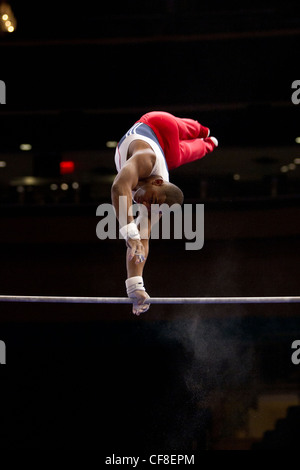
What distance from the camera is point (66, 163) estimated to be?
23.9 ft

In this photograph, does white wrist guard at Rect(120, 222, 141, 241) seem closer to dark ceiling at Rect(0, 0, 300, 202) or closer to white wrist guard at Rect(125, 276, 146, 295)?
white wrist guard at Rect(125, 276, 146, 295)

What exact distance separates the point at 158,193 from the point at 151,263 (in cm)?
342

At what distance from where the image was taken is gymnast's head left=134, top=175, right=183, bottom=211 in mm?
3047

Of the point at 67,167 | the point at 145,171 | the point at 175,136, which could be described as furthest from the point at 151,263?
the point at 145,171

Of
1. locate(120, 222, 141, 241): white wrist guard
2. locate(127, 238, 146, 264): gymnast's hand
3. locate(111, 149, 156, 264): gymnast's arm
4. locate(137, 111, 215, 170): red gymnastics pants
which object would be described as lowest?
locate(127, 238, 146, 264): gymnast's hand

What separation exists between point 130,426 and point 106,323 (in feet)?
3.06

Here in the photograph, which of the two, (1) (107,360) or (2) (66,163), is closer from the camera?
(1) (107,360)

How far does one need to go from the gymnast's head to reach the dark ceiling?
143 inches

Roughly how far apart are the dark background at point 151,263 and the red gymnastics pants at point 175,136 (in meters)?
2.59

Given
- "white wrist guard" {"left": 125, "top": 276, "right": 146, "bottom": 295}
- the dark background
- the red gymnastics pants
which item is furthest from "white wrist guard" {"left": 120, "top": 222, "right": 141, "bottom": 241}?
the dark background

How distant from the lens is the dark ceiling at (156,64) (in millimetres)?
6352
